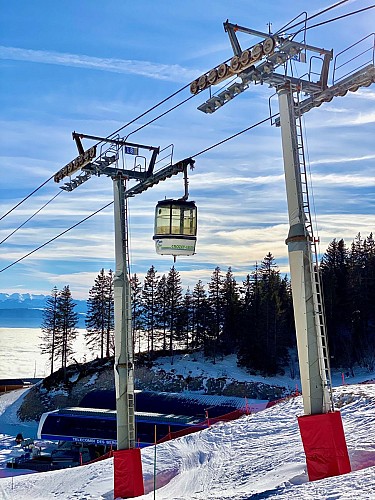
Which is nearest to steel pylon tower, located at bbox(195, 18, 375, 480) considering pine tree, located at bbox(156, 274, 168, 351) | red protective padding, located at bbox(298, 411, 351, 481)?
red protective padding, located at bbox(298, 411, 351, 481)

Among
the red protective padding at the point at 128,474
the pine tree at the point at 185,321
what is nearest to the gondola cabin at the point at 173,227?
the red protective padding at the point at 128,474

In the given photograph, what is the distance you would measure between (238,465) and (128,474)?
370 cm

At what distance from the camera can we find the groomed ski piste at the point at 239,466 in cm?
1162

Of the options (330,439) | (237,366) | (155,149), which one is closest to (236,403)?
(237,366)

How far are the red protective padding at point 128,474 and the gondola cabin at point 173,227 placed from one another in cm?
583

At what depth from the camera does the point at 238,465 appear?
1622 centimetres

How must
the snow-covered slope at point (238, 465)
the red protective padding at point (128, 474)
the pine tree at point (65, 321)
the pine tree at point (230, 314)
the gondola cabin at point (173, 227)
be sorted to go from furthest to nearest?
the pine tree at point (65, 321)
the pine tree at point (230, 314)
the gondola cabin at point (173, 227)
the red protective padding at point (128, 474)
the snow-covered slope at point (238, 465)

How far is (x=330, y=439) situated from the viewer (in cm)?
958

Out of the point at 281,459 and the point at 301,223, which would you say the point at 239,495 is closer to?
the point at 281,459

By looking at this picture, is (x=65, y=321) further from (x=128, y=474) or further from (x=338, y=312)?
(x=128, y=474)

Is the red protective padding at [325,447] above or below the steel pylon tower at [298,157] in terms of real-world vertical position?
below

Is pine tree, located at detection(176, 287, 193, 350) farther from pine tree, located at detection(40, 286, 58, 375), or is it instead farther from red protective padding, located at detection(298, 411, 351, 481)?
red protective padding, located at detection(298, 411, 351, 481)

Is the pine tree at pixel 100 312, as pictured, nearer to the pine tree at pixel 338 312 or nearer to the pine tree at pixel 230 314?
the pine tree at pixel 230 314

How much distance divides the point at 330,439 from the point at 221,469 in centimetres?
787
